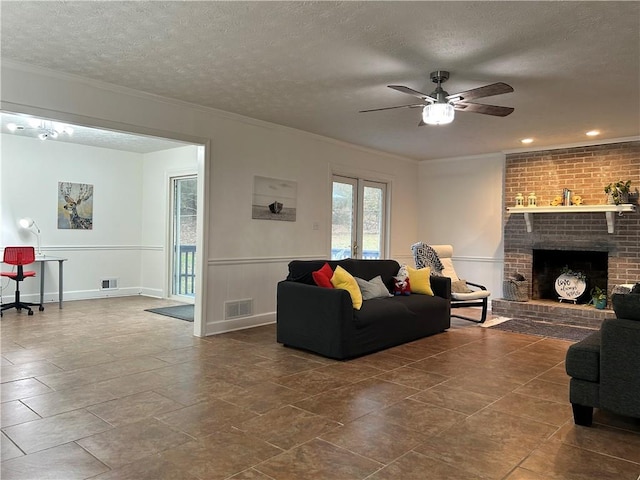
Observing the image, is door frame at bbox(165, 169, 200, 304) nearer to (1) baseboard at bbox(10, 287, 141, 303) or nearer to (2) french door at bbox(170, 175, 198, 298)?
(2) french door at bbox(170, 175, 198, 298)

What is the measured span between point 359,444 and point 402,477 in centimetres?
38

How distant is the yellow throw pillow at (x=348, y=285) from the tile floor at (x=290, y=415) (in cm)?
55

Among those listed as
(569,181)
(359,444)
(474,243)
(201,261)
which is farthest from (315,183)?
(359,444)

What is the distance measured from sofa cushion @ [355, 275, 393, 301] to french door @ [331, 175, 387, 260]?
174 centimetres

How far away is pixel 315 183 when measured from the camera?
254 inches

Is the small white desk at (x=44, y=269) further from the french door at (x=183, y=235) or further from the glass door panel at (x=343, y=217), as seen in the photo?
the glass door panel at (x=343, y=217)

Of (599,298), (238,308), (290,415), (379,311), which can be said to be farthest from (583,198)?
(290,415)

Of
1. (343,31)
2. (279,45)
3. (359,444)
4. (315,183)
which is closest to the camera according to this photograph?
(359,444)

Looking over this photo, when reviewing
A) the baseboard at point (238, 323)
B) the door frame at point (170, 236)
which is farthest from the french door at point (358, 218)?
the door frame at point (170, 236)

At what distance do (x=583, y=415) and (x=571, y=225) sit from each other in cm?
438

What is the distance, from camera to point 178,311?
6.69 metres

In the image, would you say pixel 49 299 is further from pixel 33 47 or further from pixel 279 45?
pixel 279 45

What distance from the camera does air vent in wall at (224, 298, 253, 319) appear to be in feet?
17.7

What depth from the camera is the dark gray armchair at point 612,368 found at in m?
2.67
